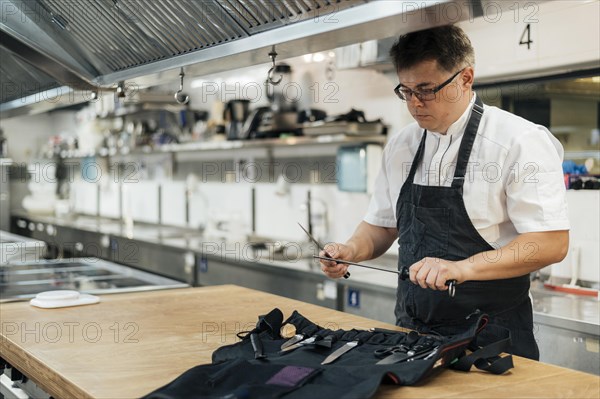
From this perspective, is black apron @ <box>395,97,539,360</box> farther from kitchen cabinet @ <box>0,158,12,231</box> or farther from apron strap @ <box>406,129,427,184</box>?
kitchen cabinet @ <box>0,158,12,231</box>

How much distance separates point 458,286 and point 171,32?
1223 millimetres

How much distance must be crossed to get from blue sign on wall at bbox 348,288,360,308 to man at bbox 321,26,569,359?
1322 mm

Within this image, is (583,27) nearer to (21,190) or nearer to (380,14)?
(380,14)

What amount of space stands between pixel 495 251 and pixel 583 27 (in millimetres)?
1795

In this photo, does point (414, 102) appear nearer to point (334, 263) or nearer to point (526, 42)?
point (334, 263)


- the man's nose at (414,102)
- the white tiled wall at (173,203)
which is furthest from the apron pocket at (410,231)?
the white tiled wall at (173,203)

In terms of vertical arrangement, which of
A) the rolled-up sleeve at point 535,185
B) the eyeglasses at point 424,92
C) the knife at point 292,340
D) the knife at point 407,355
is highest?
the eyeglasses at point 424,92

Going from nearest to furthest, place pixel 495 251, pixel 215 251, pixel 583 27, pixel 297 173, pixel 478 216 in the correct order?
pixel 495 251, pixel 478 216, pixel 583 27, pixel 215 251, pixel 297 173

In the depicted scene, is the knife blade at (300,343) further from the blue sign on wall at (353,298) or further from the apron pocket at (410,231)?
the blue sign on wall at (353,298)

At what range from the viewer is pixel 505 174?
214cm

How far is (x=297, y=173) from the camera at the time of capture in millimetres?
5402

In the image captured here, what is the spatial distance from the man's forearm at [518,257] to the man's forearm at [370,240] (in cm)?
55

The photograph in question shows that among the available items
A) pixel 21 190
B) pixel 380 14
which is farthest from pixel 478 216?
pixel 21 190

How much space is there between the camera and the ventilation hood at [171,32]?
5.43 feet
